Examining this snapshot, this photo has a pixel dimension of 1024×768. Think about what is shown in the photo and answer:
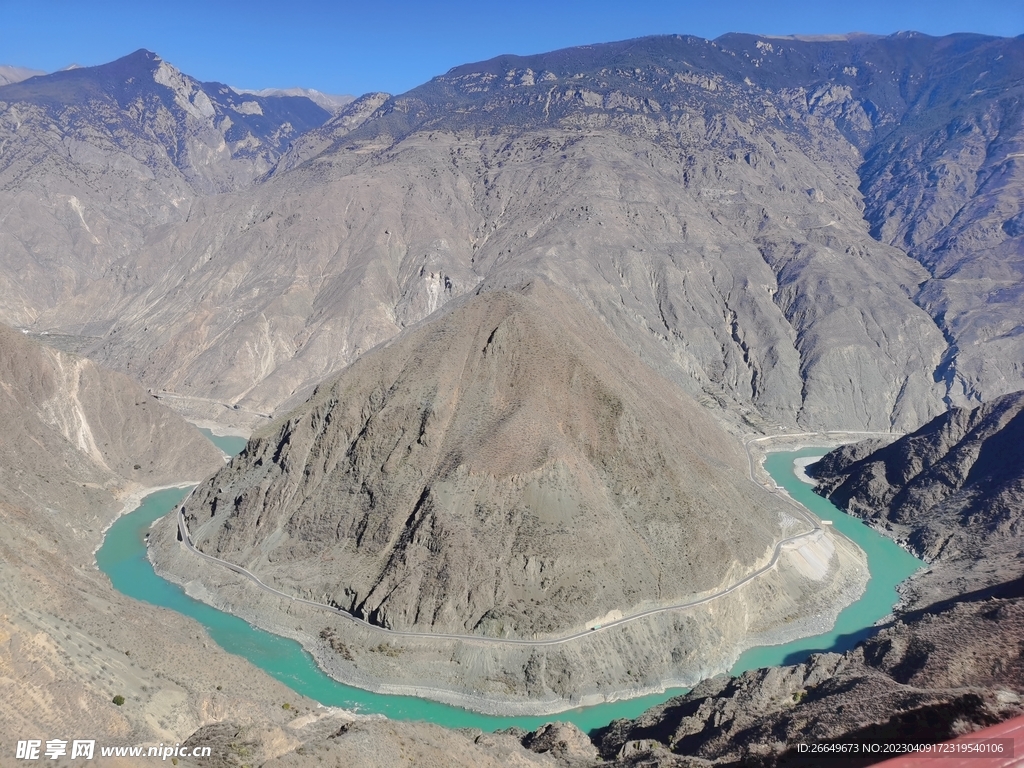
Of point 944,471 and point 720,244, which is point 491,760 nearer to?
point 944,471

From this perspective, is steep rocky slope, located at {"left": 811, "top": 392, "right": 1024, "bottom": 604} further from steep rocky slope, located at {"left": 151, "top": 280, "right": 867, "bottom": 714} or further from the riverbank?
the riverbank

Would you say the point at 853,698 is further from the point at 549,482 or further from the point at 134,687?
the point at 134,687

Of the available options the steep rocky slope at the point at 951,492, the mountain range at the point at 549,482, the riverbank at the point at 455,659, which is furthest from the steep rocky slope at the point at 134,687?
the steep rocky slope at the point at 951,492

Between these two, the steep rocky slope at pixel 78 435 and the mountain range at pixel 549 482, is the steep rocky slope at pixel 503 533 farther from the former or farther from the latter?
the steep rocky slope at pixel 78 435

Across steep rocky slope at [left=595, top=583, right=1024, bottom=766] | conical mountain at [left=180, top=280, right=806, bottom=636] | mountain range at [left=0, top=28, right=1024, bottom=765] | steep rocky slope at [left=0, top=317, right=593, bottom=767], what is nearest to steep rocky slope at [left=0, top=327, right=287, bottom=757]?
steep rocky slope at [left=0, top=317, right=593, bottom=767]

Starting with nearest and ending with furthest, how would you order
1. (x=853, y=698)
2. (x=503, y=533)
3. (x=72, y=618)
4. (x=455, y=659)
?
(x=853, y=698)
(x=72, y=618)
(x=455, y=659)
(x=503, y=533)

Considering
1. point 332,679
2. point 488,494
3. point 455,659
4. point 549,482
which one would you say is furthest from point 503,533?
point 332,679
